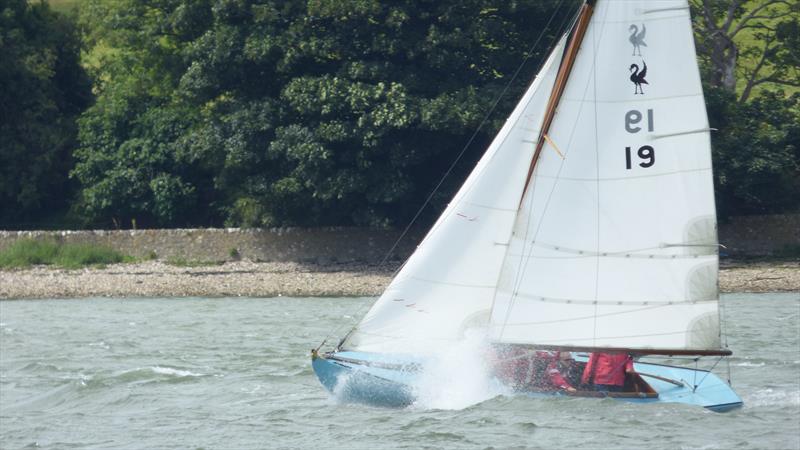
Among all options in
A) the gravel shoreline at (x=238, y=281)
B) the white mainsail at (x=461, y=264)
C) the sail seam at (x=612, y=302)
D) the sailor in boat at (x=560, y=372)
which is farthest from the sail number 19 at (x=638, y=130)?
the gravel shoreline at (x=238, y=281)

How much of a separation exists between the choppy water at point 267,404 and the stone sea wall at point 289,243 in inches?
402

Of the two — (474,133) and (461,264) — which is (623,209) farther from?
(474,133)

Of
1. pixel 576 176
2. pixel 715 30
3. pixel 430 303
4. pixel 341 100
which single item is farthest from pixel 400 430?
pixel 715 30

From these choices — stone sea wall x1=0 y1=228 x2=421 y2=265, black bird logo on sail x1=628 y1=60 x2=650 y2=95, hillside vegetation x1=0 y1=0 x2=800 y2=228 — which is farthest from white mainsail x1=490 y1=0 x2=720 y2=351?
stone sea wall x1=0 y1=228 x2=421 y2=265

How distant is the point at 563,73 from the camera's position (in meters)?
17.1

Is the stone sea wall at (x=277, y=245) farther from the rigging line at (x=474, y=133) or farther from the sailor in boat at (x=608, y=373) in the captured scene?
the sailor in boat at (x=608, y=373)

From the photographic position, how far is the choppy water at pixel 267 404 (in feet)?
54.0

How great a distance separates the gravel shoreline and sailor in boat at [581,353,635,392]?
57.9 ft

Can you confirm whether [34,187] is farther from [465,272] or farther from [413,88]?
[465,272]

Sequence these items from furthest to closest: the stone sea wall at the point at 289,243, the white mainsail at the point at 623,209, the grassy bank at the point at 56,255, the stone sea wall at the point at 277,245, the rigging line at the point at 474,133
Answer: the grassy bank at the point at 56,255
the stone sea wall at the point at 277,245
the stone sea wall at the point at 289,243
the rigging line at the point at 474,133
the white mainsail at the point at 623,209

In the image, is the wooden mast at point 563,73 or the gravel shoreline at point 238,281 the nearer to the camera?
the wooden mast at point 563,73

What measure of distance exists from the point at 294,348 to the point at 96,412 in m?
6.47

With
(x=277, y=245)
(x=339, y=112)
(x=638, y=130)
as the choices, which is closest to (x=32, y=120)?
(x=277, y=245)

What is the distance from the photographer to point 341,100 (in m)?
37.5
